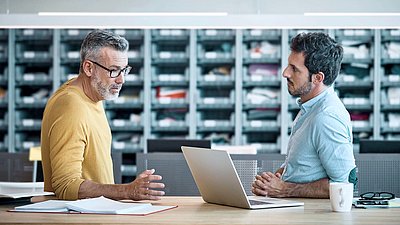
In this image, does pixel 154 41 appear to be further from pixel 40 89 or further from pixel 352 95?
pixel 352 95

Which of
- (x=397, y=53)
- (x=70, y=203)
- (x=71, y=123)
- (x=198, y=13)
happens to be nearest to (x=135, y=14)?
(x=198, y=13)

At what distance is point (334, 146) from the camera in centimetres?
349

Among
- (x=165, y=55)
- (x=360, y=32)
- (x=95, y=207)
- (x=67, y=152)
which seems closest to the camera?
(x=95, y=207)

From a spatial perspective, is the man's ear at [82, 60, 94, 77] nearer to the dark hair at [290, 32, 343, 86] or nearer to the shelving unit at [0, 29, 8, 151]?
the dark hair at [290, 32, 343, 86]

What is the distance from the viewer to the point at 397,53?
9000 millimetres

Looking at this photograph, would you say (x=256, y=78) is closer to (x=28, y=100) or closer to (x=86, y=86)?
(x=28, y=100)

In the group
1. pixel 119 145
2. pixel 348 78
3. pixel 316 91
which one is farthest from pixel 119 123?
pixel 316 91

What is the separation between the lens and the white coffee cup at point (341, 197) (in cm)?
288

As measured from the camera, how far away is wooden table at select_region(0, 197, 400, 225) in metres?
2.60

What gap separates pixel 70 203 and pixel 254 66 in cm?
649

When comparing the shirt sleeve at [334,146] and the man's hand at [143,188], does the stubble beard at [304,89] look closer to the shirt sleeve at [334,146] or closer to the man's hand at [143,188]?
the shirt sleeve at [334,146]

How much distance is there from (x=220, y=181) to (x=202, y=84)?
617cm

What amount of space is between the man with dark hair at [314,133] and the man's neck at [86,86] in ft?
2.66

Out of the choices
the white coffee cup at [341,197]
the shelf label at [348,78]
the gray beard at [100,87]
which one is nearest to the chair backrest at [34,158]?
the gray beard at [100,87]
